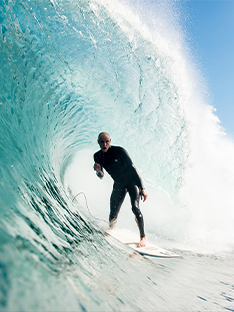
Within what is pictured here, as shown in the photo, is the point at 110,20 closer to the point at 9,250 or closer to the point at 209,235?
the point at 9,250

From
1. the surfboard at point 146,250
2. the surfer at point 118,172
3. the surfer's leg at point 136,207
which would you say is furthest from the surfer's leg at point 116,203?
the surfboard at point 146,250

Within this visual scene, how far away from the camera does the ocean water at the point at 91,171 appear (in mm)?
854

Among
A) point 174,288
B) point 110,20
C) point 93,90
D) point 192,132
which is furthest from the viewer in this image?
point 192,132

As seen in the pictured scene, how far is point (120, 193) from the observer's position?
11.1 ft

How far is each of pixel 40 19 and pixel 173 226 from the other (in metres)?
6.23

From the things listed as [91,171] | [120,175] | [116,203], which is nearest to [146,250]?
[116,203]

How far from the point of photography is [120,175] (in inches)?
133

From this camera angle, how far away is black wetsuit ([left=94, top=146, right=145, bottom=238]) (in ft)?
10.7

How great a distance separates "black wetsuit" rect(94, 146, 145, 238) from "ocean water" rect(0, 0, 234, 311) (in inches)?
23.1

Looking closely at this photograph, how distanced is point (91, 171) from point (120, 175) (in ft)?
13.6

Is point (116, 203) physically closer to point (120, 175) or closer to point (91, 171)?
point (120, 175)

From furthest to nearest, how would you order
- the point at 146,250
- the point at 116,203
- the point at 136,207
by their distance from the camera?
the point at 116,203 < the point at 136,207 < the point at 146,250

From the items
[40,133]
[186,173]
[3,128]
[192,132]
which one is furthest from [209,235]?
[3,128]

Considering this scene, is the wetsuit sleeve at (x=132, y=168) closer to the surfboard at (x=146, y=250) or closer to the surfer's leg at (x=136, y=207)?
the surfer's leg at (x=136, y=207)
